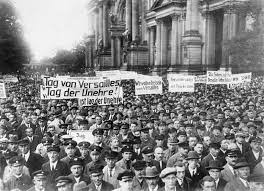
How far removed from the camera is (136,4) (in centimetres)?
5400

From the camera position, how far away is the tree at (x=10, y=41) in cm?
3947

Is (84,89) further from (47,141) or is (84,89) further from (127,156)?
(127,156)

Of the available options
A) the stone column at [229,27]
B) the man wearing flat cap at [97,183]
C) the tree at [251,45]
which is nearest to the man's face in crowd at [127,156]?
the man wearing flat cap at [97,183]

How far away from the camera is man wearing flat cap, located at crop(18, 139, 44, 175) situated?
8.46 meters

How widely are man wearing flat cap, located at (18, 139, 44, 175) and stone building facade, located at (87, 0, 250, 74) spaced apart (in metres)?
26.7

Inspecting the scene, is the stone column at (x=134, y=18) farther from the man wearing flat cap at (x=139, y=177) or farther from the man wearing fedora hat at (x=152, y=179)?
the man wearing fedora hat at (x=152, y=179)

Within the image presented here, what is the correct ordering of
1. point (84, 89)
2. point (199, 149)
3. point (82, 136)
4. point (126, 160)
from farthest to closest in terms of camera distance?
1. point (84, 89)
2. point (82, 136)
3. point (199, 149)
4. point (126, 160)

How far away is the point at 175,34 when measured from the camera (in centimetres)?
4206

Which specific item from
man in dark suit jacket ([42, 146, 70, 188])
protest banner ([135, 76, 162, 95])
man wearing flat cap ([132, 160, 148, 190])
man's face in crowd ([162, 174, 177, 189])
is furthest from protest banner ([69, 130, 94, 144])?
protest banner ([135, 76, 162, 95])

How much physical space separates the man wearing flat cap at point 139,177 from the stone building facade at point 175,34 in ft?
90.2

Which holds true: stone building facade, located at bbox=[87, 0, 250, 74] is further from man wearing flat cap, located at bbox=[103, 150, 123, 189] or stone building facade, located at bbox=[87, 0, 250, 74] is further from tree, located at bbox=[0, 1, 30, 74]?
man wearing flat cap, located at bbox=[103, 150, 123, 189]

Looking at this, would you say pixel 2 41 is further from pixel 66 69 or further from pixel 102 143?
pixel 66 69

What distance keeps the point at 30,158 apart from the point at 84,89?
18.6 feet

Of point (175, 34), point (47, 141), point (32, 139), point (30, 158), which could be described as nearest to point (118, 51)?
point (175, 34)
